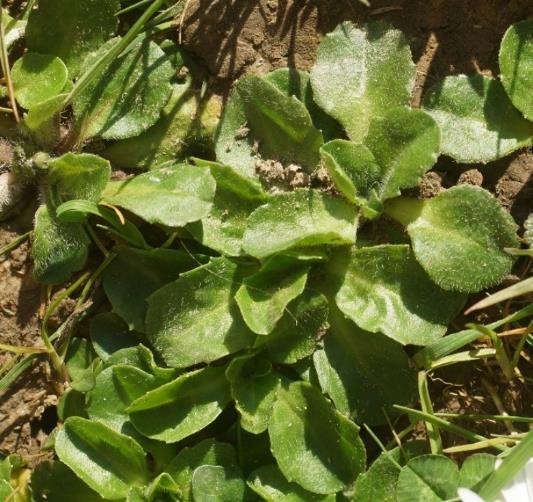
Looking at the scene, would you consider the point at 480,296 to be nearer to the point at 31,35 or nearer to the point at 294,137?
the point at 294,137

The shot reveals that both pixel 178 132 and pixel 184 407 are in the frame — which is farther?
pixel 178 132

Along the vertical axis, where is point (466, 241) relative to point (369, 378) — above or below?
above

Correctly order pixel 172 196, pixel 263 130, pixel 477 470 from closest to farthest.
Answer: pixel 477 470
pixel 172 196
pixel 263 130

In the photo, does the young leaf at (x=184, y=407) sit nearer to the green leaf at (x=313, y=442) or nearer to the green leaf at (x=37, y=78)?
the green leaf at (x=313, y=442)

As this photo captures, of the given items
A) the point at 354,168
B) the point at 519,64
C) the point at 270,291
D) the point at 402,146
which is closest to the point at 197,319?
the point at 270,291

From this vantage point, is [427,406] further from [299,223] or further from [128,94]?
[128,94]

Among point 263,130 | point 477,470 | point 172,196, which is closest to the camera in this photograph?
point 477,470

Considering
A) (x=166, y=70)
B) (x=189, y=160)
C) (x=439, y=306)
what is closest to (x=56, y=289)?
(x=189, y=160)

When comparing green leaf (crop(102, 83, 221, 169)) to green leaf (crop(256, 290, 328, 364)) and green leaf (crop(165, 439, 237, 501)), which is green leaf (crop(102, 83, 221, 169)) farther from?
green leaf (crop(165, 439, 237, 501))
